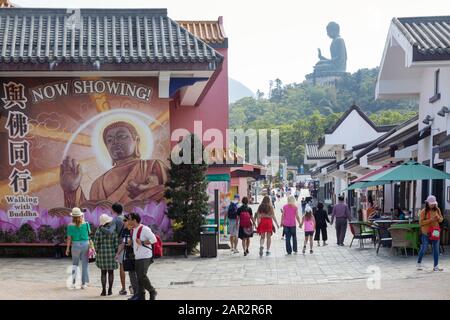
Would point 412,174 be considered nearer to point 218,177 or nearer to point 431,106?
point 431,106

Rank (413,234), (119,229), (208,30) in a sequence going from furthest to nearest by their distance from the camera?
(208,30) → (413,234) → (119,229)

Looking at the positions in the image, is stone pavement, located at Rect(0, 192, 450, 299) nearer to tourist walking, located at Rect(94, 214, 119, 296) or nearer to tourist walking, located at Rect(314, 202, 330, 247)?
tourist walking, located at Rect(94, 214, 119, 296)

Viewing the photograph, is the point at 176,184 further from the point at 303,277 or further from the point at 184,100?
the point at 303,277

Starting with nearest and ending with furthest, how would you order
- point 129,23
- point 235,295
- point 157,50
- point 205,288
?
1. point 235,295
2. point 205,288
3. point 157,50
4. point 129,23

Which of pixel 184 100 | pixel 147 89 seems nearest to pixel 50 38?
pixel 147 89

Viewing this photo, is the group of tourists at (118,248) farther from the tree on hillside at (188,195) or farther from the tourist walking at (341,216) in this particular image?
the tourist walking at (341,216)

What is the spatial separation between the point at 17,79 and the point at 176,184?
15.1ft

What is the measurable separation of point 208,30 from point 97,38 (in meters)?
7.42

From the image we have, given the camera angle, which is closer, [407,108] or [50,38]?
[50,38]

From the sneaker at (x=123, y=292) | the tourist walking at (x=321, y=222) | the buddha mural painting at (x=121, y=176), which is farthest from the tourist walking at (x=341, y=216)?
the sneaker at (x=123, y=292)

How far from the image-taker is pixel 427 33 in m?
17.5

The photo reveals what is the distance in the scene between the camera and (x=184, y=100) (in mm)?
20219

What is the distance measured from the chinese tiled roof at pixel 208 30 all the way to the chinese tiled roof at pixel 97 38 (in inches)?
182

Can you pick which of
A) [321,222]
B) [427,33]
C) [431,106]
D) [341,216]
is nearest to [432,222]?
[427,33]
